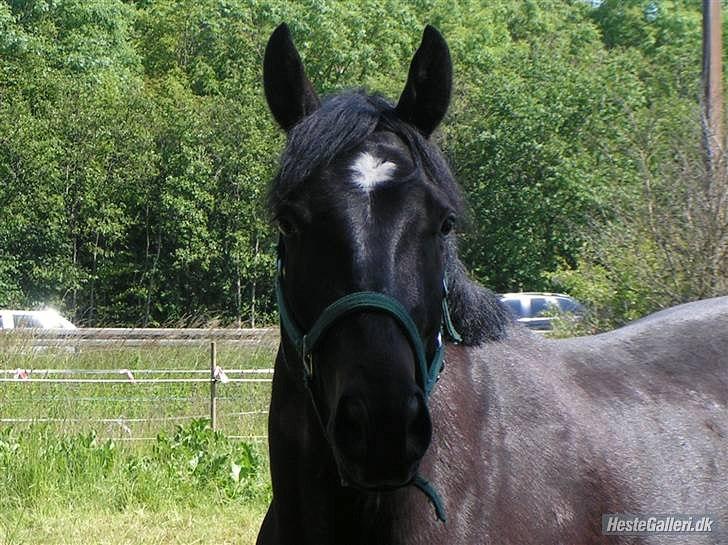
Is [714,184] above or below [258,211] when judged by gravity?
below

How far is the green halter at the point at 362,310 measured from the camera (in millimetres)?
2244

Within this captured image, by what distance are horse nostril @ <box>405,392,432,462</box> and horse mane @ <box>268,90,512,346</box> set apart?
2.17 feet

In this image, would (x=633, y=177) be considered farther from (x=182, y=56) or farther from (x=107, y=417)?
(x=182, y=56)

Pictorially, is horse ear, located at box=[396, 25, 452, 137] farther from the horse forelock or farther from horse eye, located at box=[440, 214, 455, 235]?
horse eye, located at box=[440, 214, 455, 235]

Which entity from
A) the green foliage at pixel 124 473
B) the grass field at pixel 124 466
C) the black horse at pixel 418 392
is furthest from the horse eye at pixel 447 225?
the green foliage at pixel 124 473

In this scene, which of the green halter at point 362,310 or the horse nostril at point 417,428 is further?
the green halter at point 362,310

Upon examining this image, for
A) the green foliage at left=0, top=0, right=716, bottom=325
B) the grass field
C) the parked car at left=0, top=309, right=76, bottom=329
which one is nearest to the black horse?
the grass field

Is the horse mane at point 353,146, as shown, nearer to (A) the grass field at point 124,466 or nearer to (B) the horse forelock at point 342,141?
(B) the horse forelock at point 342,141

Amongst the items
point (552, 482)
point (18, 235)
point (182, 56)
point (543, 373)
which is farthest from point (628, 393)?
point (182, 56)

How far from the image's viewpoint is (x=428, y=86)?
2.76 meters

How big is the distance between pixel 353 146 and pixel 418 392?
0.70 metres

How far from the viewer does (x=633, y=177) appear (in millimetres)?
10047

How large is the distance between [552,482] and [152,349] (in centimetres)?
923

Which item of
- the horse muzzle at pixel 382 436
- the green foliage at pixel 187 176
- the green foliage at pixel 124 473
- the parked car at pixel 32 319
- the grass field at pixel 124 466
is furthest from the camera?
the green foliage at pixel 187 176
